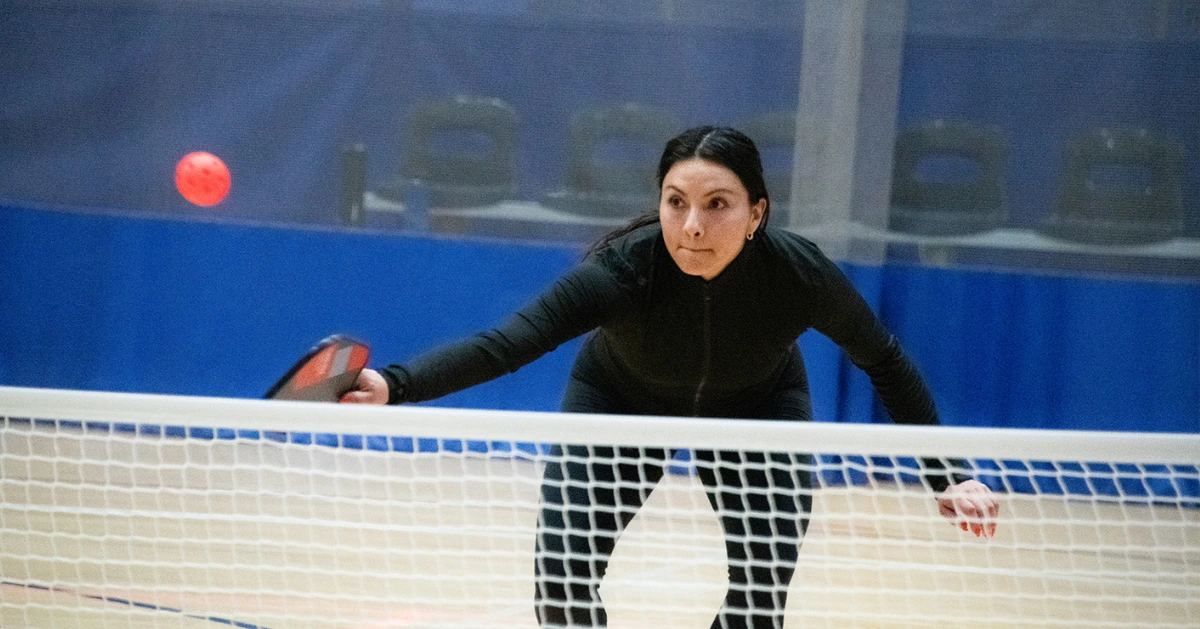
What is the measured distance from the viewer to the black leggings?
7.73 ft

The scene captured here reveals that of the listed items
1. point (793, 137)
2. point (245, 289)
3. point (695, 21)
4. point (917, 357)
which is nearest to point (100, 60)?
point (245, 289)

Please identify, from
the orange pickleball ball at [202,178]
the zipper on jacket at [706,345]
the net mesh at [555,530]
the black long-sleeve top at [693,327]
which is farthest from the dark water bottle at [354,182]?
the zipper on jacket at [706,345]

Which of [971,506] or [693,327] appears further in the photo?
[693,327]

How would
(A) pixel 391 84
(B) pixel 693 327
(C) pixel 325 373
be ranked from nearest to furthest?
(C) pixel 325 373 < (B) pixel 693 327 < (A) pixel 391 84

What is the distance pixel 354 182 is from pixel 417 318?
0.72 meters

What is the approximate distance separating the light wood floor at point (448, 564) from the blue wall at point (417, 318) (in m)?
0.54

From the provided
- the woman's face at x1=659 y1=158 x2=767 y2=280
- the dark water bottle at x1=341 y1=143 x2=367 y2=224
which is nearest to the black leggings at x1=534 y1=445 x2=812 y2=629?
the woman's face at x1=659 y1=158 x2=767 y2=280

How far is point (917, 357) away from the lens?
5309mm

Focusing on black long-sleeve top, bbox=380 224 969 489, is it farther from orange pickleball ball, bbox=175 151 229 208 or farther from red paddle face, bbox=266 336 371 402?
orange pickleball ball, bbox=175 151 229 208

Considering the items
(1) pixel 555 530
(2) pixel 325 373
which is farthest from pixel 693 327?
(2) pixel 325 373

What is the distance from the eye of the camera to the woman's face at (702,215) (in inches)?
93.7

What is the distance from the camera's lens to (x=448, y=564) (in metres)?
4.02

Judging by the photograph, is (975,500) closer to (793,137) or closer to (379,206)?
(793,137)

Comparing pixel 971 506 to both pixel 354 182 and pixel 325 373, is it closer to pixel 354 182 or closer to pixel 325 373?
pixel 325 373
